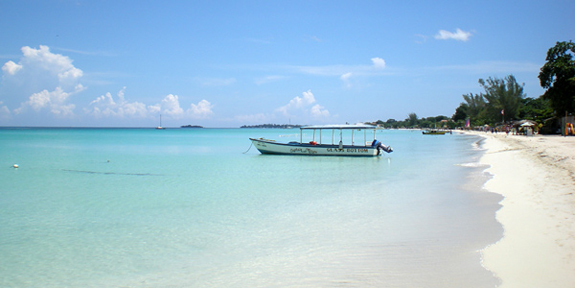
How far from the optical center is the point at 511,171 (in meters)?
14.9

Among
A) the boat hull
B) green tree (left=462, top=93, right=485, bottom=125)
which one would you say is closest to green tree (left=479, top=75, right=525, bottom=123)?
Result: green tree (left=462, top=93, right=485, bottom=125)

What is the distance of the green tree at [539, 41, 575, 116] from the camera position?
34.1 metres

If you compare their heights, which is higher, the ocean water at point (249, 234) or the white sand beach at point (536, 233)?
the white sand beach at point (536, 233)

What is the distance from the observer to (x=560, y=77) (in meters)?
34.6

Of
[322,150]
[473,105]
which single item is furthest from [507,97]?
[322,150]

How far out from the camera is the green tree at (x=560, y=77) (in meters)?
34.1

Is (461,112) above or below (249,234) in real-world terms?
above

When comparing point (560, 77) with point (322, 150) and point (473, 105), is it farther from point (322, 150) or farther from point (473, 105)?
point (473, 105)

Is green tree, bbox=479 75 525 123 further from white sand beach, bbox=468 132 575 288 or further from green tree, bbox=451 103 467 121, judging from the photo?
white sand beach, bbox=468 132 575 288

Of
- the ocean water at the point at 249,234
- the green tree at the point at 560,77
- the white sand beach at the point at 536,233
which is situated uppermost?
the green tree at the point at 560,77

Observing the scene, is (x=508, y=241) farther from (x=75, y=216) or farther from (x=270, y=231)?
(x=75, y=216)

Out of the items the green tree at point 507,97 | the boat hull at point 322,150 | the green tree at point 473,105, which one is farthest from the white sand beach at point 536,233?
the green tree at point 473,105

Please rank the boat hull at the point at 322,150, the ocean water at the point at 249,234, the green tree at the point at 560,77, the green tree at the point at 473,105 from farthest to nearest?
the green tree at the point at 473,105 → the green tree at the point at 560,77 → the boat hull at the point at 322,150 → the ocean water at the point at 249,234

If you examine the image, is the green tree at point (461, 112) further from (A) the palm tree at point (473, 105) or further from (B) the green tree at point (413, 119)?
(B) the green tree at point (413, 119)
